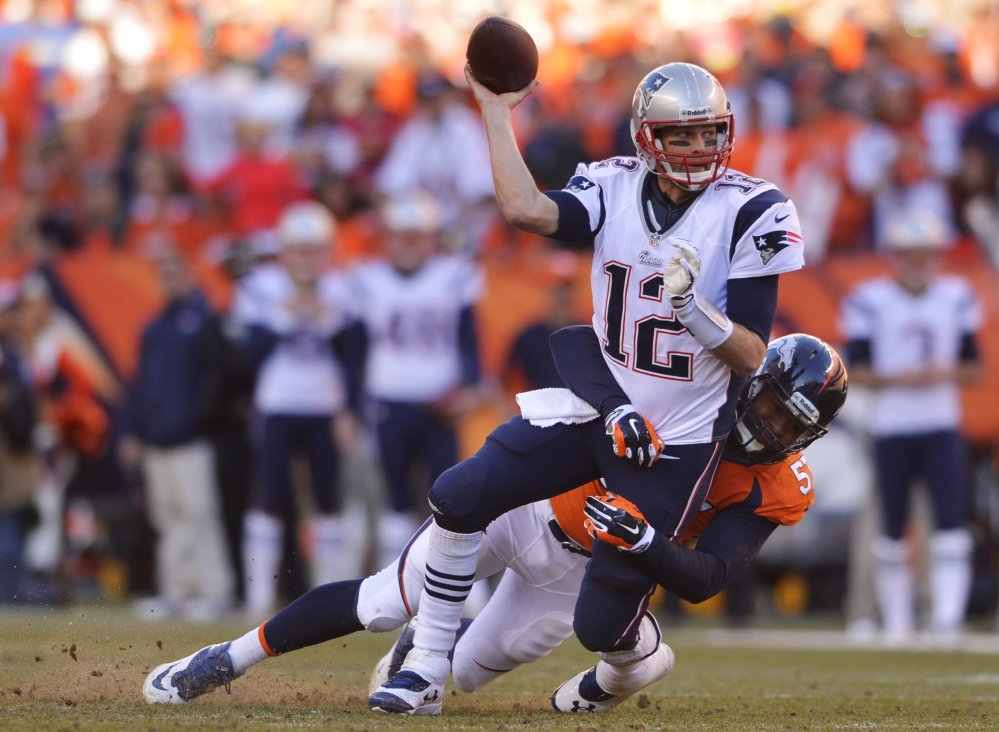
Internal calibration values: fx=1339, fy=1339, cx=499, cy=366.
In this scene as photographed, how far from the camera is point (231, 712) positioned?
3654mm

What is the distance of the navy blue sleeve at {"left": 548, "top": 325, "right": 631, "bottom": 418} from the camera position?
381cm

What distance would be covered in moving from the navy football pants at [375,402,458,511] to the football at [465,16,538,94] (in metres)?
3.92

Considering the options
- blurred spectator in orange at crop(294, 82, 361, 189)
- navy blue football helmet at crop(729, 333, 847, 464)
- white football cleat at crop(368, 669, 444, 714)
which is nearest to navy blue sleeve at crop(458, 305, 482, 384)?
blurred spectator in orange at crop(294, 82, 361, 189)

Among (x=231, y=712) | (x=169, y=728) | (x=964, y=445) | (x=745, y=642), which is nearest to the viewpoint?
(x=169, y=728)

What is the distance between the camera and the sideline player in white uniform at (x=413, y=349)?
24.8 feet

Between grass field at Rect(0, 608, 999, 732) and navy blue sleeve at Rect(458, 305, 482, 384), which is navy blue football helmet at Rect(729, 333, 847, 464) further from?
navy blue sleeve at Rect(458, 305, 482, 384)

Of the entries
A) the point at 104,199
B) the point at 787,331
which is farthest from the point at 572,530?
the point at 104,199

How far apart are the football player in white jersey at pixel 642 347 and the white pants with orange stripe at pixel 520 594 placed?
10.6 inches

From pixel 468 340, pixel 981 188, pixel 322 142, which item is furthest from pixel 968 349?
pixel 322 142

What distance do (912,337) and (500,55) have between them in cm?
446

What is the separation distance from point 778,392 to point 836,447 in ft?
15.5

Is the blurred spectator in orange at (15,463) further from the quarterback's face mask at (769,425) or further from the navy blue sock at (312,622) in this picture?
the quarterback's face mask at (769,425)

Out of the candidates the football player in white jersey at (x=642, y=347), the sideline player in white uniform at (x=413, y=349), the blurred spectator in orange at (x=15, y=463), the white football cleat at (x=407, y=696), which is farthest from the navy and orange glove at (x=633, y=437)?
the blurred spectator in orange at (x=15, y=463)

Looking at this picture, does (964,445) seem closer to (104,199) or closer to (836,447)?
(836,447)
